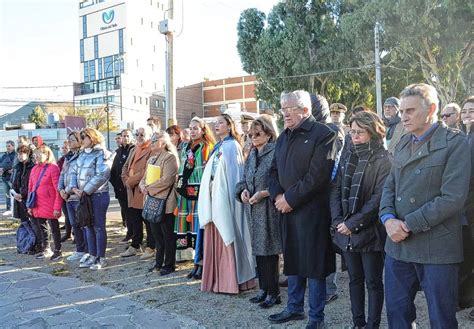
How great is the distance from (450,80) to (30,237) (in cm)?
1613

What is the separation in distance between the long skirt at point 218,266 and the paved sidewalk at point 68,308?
0.70m

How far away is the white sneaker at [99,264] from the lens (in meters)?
6.55

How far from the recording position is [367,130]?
374 cm

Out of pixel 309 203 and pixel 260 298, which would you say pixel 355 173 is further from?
pixel 260 298

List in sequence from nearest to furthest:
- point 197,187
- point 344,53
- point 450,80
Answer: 1. point 197,187
2. point 450,80
3. point 344,53

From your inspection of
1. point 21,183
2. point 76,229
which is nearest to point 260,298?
point 76,229

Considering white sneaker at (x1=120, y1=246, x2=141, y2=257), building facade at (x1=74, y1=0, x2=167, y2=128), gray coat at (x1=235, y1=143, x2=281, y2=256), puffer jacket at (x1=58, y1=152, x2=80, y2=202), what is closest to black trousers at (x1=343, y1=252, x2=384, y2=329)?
gray coat at (x1=235, y1=143, x2=281, y2=256)

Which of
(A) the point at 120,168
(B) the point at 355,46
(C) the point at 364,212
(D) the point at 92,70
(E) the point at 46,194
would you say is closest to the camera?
(C) the point at 364,212

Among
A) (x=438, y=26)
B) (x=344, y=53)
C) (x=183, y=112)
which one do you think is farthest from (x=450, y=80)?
(x=183, y=112)

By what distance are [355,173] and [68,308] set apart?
11.2 ft

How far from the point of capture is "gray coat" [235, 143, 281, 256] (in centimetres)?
466

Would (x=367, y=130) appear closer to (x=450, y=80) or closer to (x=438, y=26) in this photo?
(x=438, y=26)

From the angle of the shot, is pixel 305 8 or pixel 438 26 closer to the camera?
pixel 438 26

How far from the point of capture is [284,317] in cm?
428
